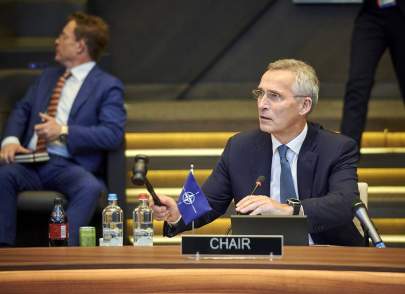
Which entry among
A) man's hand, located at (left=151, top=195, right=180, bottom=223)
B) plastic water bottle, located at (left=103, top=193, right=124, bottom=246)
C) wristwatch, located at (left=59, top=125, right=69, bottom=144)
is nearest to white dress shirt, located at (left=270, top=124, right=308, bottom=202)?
man's hand, located at (left=151, top=195, right=180, bottom=223)

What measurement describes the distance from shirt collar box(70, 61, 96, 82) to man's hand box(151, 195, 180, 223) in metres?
2.46

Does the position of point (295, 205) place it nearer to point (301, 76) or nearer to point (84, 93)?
point (301, 76)

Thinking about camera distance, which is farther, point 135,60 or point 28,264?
point 135,60

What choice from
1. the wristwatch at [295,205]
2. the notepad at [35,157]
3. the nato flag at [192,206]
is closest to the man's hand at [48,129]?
the notepad at [35,157]

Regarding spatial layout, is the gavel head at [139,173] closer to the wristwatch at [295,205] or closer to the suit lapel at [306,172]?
the wristwatch at [295,205]

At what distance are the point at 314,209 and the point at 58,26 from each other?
4.28 m

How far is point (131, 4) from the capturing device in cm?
871

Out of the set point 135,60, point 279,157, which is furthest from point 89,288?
point 135,60

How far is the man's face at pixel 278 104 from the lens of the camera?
4430mm

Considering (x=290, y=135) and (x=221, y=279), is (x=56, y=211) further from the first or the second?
(x=221, y=279)

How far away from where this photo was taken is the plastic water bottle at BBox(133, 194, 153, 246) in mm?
4309

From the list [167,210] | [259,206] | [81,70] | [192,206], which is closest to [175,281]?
[259,206]

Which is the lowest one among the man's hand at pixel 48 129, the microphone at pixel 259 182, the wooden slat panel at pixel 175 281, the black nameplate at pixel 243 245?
the wooden slat panel at pixel 175 281

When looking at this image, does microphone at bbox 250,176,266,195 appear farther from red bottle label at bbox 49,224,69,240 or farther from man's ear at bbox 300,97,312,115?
red bottle label at bbox 49,224,69,240
